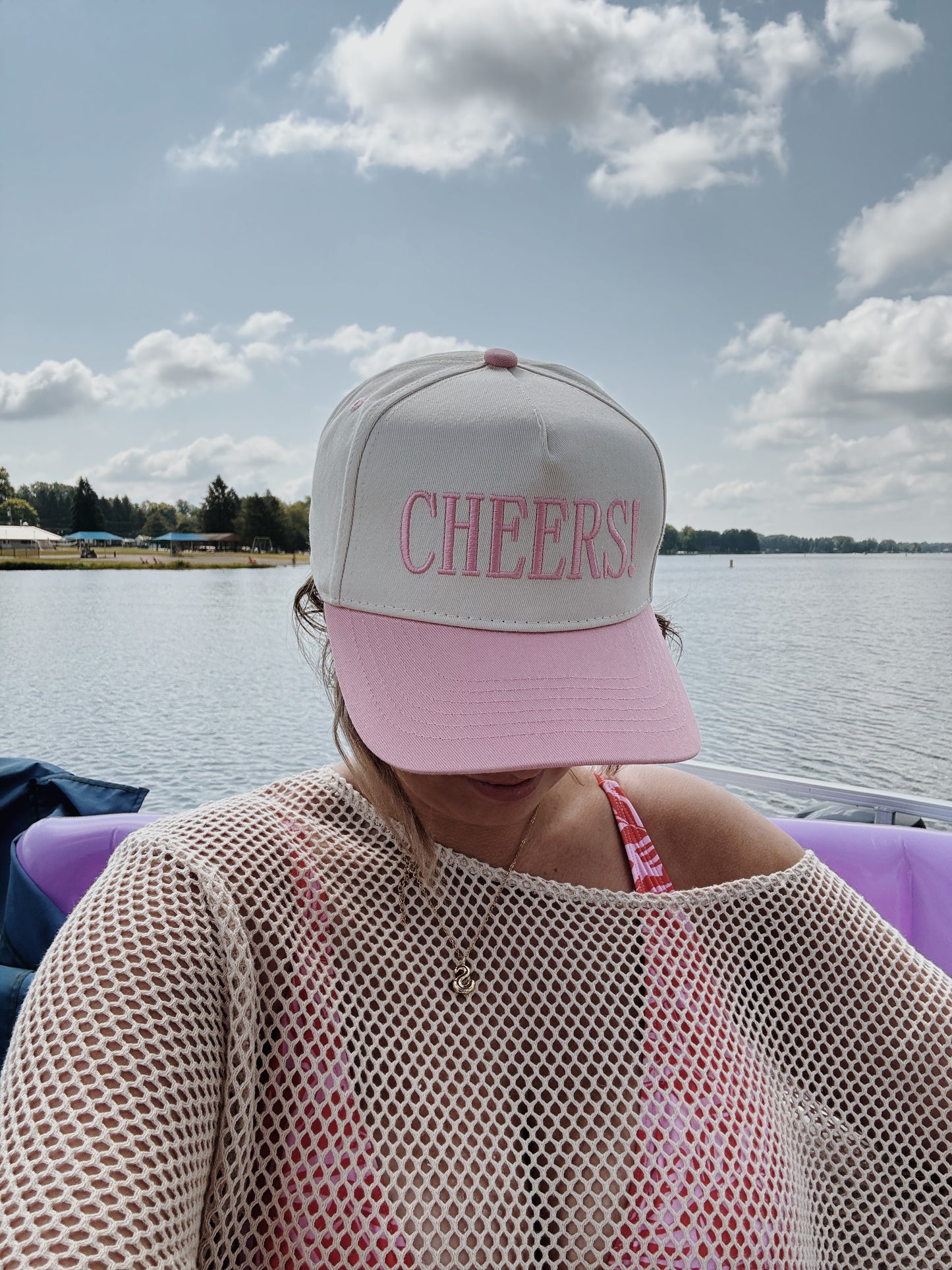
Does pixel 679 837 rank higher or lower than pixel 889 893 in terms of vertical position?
higher

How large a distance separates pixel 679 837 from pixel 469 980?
1.01ft

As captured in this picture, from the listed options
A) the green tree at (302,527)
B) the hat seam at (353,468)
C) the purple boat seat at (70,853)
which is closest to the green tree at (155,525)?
the green tree at (302,527)

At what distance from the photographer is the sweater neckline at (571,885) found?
728 millimetres

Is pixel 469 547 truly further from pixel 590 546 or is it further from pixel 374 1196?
pixel 374 1196

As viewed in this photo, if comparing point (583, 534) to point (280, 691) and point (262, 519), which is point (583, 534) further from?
point (262, 519)

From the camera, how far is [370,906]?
2.19 ft

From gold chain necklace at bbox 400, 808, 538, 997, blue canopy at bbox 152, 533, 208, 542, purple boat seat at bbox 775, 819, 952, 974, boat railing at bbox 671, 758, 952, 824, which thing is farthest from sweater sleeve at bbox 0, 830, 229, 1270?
blue canopy at bbox 152, 533, 208, 542

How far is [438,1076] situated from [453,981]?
0.07 meters

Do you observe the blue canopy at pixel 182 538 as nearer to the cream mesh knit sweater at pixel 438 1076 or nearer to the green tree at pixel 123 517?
the green tree at pixel 123 517

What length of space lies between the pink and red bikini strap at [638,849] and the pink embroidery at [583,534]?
0.31 meters

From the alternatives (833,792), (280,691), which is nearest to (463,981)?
(833,792)

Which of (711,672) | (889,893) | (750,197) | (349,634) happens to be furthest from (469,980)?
(750,197)

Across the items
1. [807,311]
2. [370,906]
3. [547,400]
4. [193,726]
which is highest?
[807,311]

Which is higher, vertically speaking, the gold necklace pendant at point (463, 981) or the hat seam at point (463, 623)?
the hat seam at point (463, 623)
